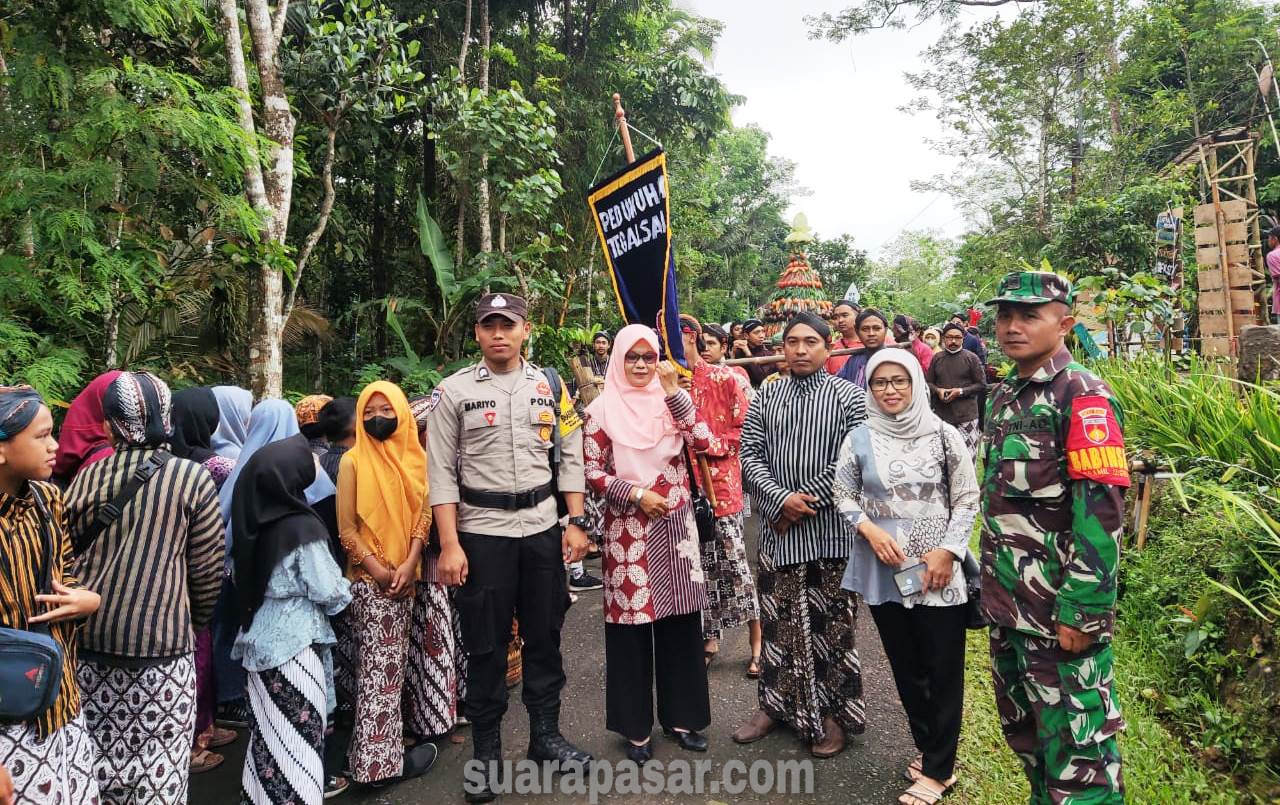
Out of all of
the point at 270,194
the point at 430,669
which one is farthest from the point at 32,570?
the point at 270,194

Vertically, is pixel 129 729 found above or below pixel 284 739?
above

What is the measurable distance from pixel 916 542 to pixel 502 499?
1.75 meters

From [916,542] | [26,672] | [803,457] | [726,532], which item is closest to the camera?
[26,672]

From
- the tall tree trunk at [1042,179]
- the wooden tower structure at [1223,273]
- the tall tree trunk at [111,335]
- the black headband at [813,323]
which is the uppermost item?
the tall tree trunk at [1042,179]

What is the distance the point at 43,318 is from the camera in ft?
15.5

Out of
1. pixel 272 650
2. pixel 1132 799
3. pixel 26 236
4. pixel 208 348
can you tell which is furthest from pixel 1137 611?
pixel 208 348

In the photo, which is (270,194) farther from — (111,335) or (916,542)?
(916,542)

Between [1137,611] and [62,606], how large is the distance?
510cm

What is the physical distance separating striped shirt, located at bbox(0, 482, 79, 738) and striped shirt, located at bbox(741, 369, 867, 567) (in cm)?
257

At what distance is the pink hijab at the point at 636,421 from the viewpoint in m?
3.16

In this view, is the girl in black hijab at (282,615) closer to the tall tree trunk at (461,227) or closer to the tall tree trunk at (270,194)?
the tall tree trunk at (270,194)

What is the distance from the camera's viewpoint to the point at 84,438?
9.36 feet

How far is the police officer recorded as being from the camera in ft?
9.75

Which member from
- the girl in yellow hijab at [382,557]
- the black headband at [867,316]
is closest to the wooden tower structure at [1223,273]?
the black headband at [867,316]
